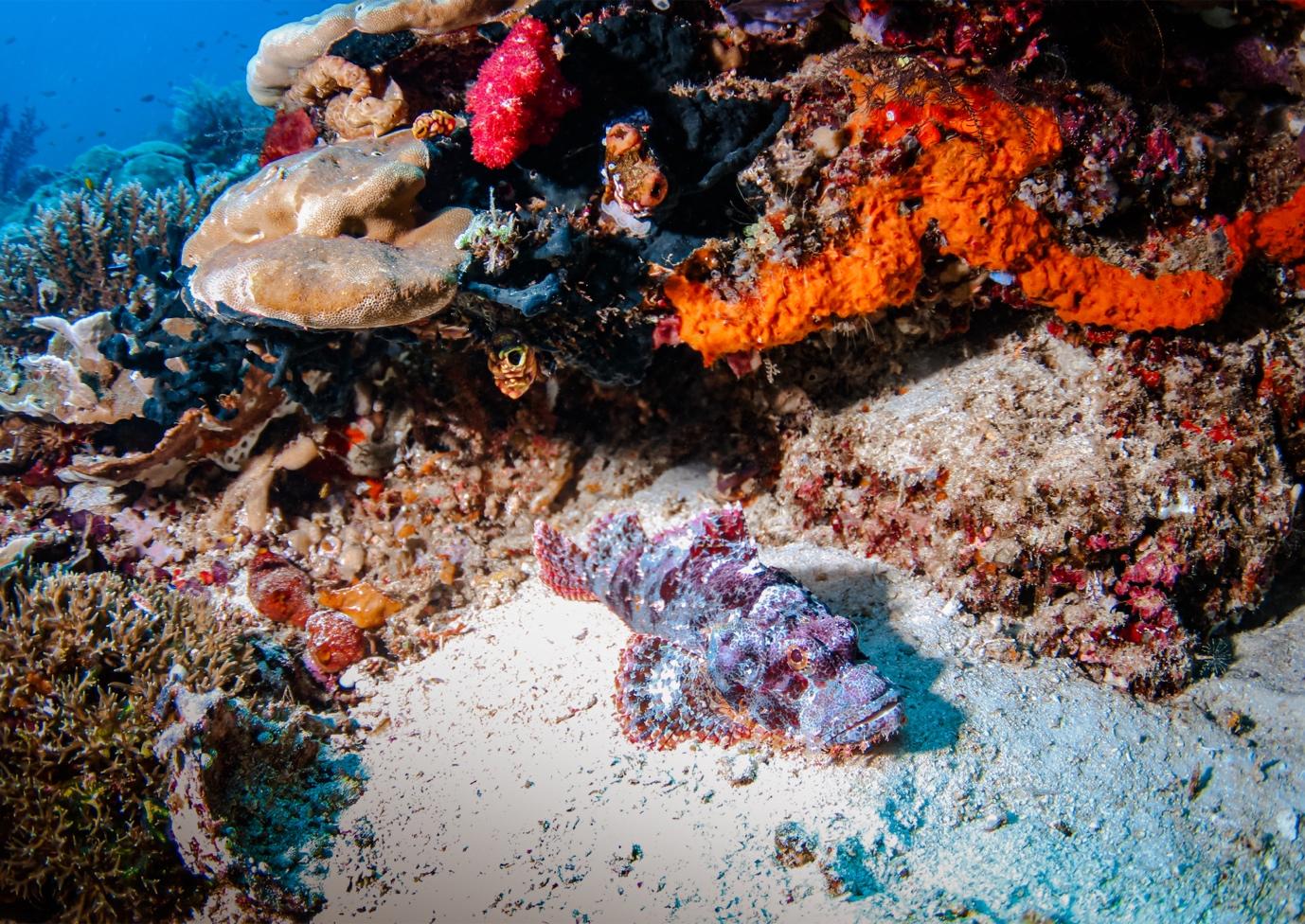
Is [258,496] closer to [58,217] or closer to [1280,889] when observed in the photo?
[58,217]

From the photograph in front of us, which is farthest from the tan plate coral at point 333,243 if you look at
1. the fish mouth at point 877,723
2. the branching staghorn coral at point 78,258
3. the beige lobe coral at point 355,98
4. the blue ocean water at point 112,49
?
the blue ocean water at point 112,49

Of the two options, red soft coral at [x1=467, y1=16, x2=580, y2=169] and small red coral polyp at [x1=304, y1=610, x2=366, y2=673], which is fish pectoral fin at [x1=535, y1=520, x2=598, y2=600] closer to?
small red coral polyp at [x1=304, y1=610, x2=366, y2=673]

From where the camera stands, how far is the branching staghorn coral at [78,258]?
5.43m

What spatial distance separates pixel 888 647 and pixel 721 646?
3.32 ft

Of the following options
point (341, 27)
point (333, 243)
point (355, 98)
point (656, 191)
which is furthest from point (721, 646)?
point (341, 27)

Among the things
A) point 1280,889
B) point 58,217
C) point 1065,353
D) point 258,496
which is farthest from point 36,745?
point 1065,353

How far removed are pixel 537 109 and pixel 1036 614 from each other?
381 cm

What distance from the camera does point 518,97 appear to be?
3.46 metres

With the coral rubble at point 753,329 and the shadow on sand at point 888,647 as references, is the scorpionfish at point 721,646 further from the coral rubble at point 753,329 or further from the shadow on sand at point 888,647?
the shadow on sand at point 888,647

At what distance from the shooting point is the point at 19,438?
186 inches

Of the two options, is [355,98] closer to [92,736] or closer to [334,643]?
[334,643]

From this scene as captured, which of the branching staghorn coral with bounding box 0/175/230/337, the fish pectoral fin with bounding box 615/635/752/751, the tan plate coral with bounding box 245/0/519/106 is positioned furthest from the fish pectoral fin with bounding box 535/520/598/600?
the branching staghorn coral with bounding box 0/175/230/337

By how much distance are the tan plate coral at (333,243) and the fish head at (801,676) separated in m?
2.19

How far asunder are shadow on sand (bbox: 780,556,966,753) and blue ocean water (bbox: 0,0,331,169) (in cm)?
5555
